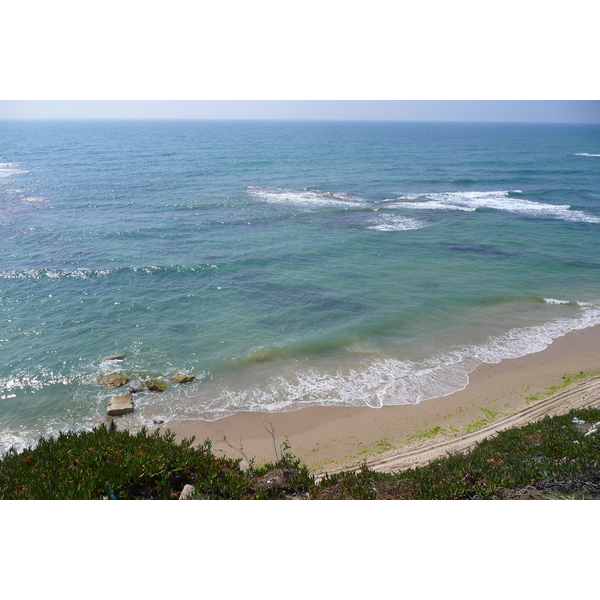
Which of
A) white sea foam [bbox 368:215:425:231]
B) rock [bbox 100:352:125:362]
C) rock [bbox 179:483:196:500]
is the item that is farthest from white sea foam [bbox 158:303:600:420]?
white sea foam [bbox 368:215:425:231]

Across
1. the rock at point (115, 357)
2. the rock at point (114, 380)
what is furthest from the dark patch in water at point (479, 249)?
the rock at point (114, 380)

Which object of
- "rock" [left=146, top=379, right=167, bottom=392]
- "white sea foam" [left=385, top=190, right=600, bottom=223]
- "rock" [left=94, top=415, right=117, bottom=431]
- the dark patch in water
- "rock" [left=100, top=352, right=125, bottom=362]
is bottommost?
"rock" [left=94, top=415, right=117, bottom=431]

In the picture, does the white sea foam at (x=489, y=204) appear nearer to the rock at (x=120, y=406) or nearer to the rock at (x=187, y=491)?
the rock at (x=120, y=406)

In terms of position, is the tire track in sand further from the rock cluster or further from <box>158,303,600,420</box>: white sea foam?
the rock cluster

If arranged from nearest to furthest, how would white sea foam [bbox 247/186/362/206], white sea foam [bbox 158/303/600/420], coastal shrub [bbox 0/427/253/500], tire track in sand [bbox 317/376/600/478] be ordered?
coastal shrub [bbox 0/427/253/500], tire track in sand [bbox 317/376/600/478], white sea foam [bbox 158/303/600/420], white sea foam [bbox 247/186/362/206]

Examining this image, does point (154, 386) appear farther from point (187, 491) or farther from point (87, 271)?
point (87, 271)

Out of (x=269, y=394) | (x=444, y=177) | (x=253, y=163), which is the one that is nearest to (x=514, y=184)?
(x=444, y=177)
